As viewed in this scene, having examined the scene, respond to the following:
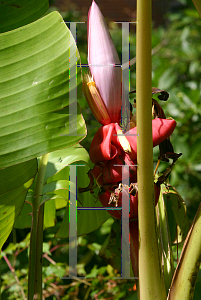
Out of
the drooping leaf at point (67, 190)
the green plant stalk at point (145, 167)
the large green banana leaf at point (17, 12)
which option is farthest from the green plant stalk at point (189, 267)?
the large green banana leaf at point (17, 12)

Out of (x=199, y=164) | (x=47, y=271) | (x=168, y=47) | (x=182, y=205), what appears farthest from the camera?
(x=168, y=47)

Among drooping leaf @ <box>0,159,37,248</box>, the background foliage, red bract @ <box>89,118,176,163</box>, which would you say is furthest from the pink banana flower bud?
the background foliage

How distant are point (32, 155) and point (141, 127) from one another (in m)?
0.12

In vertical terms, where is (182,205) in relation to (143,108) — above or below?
below

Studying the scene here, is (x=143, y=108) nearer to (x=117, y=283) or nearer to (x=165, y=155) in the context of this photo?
(x=165, y=155)

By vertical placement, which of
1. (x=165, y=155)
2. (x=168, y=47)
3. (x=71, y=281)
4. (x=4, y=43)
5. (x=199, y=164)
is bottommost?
(x=71, y=281)

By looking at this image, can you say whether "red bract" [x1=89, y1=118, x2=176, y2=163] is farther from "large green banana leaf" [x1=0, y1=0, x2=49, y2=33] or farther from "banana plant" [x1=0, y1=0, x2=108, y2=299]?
"large green banana leaf" [x1=0, y1=0, x2=49, y2=33]

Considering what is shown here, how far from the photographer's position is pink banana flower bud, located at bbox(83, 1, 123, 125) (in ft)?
1.10

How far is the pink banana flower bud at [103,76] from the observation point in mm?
334

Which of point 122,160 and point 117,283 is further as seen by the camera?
point 117,283

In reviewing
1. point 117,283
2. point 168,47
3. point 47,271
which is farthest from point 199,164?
point 168,47

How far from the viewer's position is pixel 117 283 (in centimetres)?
80

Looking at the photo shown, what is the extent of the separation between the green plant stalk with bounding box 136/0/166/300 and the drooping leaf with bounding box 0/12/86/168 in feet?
0.22

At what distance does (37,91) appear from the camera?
12.4 inches
